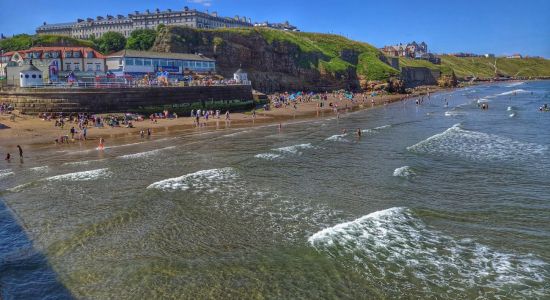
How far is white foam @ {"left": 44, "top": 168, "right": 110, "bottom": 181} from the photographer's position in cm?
2239

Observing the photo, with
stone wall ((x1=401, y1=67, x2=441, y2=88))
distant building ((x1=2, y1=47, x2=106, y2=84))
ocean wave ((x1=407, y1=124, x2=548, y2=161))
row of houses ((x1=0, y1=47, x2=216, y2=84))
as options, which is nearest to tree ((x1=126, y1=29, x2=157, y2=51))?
row of houses ((x1=0, y1=47, x2=216, y2=84))

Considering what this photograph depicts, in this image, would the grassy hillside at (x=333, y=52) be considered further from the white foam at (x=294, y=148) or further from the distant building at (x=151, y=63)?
the white foam at (x=294, y=148)

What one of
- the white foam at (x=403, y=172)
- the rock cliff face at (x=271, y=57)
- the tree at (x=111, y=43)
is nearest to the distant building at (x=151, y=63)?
the rock cliff face at (x=271, y=57)

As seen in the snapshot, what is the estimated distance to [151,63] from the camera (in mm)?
59219

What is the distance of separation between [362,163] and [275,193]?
26.2 ft

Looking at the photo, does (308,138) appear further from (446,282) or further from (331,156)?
(446,282)

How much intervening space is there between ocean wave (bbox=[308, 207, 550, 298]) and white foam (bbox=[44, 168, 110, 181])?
1366 cm

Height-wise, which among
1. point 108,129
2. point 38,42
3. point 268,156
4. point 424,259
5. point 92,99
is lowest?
point 424,259

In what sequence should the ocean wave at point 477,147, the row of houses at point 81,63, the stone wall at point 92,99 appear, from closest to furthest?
the ocean wave at point 477,147
the stone wall at point 92,99
the row of houses at point 81,63

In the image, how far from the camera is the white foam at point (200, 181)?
2048 centimetres

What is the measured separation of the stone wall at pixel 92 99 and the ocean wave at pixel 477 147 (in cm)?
2864

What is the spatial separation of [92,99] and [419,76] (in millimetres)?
119904

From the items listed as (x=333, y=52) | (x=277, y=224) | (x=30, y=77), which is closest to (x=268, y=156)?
(x=277, y=224)

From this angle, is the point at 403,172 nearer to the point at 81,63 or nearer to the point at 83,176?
the point at 83,176
